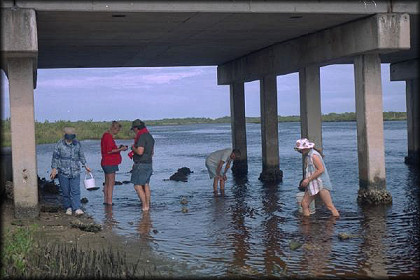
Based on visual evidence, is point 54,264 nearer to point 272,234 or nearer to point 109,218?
point 272,234

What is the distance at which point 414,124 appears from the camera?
2447 centimetres

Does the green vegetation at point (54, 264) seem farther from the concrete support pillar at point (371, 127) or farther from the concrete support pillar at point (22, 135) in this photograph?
the concrete support pillar at point (371, 127)

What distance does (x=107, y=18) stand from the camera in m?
12.8

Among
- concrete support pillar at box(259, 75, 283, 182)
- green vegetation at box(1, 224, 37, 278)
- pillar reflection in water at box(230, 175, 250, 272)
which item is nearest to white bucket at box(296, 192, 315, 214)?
pillar reflection in water at box(230, 175, 250, 272)

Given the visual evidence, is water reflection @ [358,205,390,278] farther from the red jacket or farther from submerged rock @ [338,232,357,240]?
the red jacket

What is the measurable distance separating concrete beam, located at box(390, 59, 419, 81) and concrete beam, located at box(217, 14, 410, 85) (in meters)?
7.53

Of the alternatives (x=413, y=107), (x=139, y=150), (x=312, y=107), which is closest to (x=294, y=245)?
(x=139, y=150)

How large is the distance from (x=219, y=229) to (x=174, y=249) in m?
1.94

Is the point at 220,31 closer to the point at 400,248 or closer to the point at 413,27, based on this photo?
the point at 413,27

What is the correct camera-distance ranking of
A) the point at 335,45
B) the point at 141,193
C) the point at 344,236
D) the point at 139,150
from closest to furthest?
the point at 344,236 → the point at 139,150 → the point at 141,193 → the point at 335,45

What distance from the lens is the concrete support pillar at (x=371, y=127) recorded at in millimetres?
14414

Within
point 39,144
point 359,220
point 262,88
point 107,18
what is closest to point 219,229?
point 359,220

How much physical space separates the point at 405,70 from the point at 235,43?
1041cm

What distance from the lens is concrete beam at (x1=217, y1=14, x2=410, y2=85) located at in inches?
531
